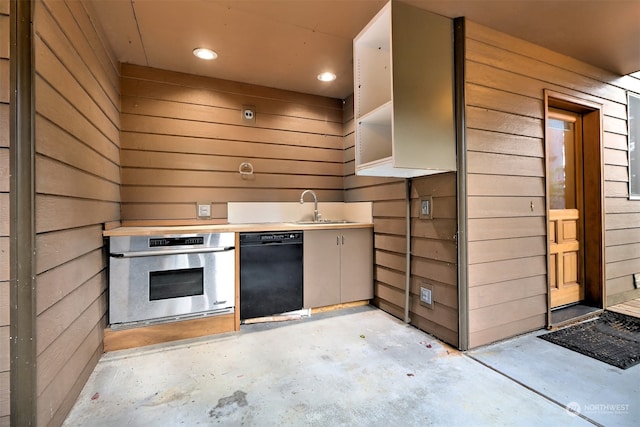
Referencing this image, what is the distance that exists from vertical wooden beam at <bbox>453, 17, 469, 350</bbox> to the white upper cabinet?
0.18 feet

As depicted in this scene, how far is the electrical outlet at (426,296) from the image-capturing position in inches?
93.1

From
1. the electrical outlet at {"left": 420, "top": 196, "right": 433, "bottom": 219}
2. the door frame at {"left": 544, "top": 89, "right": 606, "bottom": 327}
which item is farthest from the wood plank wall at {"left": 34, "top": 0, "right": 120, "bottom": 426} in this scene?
the door frame at {"left": 544, "top": 89, "right": 606, "bottom": 327}

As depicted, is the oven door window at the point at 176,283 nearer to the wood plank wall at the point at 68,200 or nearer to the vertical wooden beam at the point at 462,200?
the wood plank wall at the point at 68,200

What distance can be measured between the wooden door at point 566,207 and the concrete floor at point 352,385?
3.09 ft

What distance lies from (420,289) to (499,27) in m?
2.08

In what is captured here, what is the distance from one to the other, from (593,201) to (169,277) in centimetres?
393

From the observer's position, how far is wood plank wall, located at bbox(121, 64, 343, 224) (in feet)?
9.11

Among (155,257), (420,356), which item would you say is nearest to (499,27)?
(420,356)

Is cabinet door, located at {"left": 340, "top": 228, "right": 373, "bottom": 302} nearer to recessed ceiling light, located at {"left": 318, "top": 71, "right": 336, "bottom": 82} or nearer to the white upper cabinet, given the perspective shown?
the white upper cabinet

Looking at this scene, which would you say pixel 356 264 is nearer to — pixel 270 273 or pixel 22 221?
pixel 270 273

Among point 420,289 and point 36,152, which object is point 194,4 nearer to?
point 36,152

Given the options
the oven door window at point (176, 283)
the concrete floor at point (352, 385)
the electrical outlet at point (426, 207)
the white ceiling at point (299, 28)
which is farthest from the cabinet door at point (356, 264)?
the white ceiling at point (299, 28)

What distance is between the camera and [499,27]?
86.2 inches

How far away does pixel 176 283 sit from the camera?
2336 millimetres
